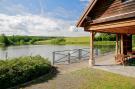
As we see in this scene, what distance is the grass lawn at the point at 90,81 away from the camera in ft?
37.3

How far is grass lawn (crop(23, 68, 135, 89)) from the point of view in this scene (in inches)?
448

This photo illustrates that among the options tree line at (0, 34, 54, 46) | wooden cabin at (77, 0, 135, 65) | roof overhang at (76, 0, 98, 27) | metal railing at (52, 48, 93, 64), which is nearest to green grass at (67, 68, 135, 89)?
wooden cabin at (77, 0, 135, 65)

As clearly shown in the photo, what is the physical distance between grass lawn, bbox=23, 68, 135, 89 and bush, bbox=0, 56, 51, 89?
0.91 m

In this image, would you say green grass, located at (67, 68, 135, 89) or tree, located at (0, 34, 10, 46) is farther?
tree, located at (0, 34, 10, 46)

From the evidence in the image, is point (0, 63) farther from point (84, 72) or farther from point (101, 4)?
point (101, 4)

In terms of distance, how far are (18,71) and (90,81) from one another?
3811 mm

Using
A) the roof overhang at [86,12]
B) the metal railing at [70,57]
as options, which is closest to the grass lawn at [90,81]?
the roof overhang at [86,12]

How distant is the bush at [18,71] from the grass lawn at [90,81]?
91cm

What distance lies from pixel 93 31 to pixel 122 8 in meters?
4.05

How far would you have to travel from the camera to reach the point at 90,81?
1241 cm

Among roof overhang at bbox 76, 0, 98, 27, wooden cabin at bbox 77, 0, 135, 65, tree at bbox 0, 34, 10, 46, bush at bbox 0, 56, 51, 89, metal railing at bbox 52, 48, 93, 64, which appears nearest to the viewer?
bush at bbox 0, 56, 51, 89

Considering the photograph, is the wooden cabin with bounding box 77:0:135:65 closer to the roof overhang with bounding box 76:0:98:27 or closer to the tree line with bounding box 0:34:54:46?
the roof overhang with bounding box 76:0:98:27

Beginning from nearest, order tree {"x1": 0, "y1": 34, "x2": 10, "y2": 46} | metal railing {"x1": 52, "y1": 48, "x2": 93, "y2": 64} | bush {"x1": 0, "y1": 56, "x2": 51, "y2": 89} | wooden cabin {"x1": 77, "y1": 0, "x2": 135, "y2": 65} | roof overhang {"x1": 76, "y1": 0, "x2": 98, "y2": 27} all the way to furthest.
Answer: bush {"x1": 0, "y1": 56, "x2": 51, "y2": 89} < wooden cabin {"x1": 77, "y1": 0, "x2": 135, "y2": 65} < roof overhang {"x1": 76, "y1": 0, "x2": 98, "y2": 27} < metal railing {"x1": 52, "y1": 48, "x2": 93, "y2": 64} < tree {"x1": 0, "y1": 34, "x2": 10, "y2": 46}

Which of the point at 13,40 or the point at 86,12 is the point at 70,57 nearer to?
the point at 86,12
